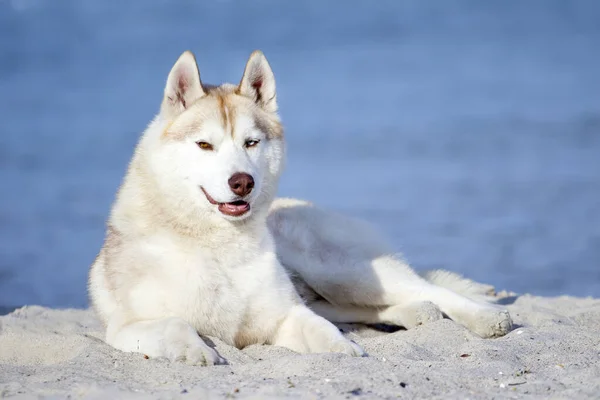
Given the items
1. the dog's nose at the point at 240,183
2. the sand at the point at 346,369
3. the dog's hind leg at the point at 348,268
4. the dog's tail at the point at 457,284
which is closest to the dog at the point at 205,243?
the dog's nose at the point at 240,183

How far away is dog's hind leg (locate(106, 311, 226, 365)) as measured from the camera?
3877 millimetres

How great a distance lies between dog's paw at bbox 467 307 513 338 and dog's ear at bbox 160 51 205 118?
2.05 m

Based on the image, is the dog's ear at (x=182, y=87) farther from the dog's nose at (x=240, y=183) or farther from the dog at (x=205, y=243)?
the dog's nose at (x=240, y=183)

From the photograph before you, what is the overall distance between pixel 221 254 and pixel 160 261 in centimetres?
32

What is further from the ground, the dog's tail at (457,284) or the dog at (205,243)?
the dog's tail at (457,284)

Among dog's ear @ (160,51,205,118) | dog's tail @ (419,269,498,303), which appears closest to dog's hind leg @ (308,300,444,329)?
dog's tail @ (419,269,498,303)

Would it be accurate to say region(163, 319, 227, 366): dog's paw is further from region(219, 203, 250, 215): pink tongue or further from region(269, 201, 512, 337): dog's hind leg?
region(269, 201, 512, 337): dog's hind leg

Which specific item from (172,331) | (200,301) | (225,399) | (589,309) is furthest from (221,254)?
(589,309)

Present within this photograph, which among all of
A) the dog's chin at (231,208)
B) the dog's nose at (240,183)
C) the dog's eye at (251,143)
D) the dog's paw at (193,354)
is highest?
the dog's eye at (251,143)

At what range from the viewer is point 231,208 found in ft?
14.4

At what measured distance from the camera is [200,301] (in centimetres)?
427

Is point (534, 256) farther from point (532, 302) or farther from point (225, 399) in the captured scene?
point (225, 399)

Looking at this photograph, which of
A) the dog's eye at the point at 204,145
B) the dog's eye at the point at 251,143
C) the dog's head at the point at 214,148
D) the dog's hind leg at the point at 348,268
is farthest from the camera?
the dog's hind leg at the point at 348,268

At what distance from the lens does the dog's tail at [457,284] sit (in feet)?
18.9
